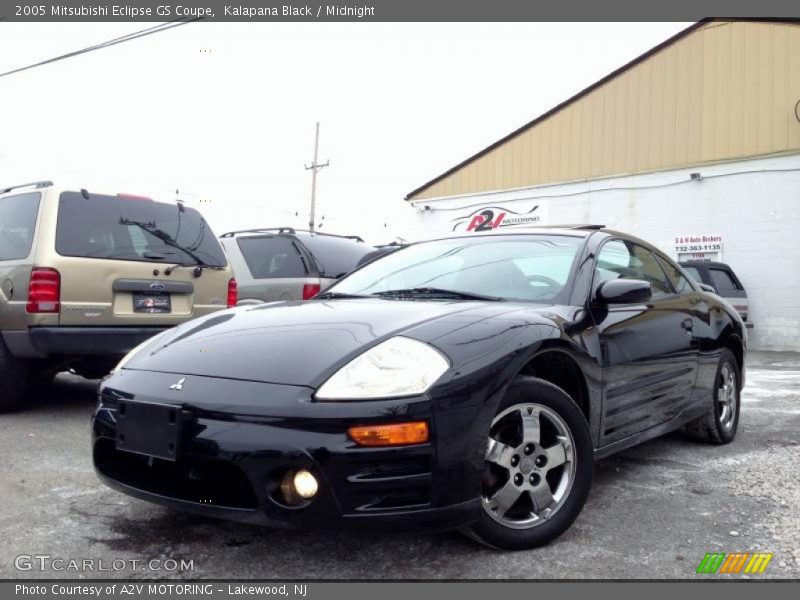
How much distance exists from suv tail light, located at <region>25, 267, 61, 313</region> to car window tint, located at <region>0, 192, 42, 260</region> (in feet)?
0.74

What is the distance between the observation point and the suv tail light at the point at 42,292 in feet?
16.3

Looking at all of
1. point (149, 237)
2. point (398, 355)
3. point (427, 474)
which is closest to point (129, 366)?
point (398, 355)

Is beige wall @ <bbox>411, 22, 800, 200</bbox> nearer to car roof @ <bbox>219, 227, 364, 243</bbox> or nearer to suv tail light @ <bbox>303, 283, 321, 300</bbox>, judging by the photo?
car roof @ <bbox>219, 227, 364, 243</bbox>

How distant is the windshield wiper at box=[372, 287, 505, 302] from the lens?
328cm

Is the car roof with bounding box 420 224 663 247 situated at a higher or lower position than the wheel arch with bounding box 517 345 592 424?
higher

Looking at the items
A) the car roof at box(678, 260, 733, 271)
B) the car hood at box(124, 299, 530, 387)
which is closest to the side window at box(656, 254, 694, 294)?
the car hood at box(124, 299, 530, 387)

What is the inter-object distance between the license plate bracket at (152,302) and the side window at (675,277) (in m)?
3.58

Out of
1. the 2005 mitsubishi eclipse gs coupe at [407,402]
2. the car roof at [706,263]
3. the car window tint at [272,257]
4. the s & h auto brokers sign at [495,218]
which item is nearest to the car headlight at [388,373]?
the 2005 mitsubishi eclipse gs coupe at [407,402]

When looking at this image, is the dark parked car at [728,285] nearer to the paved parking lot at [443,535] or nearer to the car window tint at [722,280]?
the car window tint at [722,280]

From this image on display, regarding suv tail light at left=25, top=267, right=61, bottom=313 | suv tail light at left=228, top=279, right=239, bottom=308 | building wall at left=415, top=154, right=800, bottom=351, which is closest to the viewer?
suv tail light at left=25, top=267, right=61, bottom=313

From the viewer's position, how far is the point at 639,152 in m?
15.8

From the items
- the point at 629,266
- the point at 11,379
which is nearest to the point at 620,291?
the point at 629,266

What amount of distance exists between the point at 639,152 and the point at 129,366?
1475 centimetres

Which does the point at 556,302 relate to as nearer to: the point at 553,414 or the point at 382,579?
the point at 553,414
